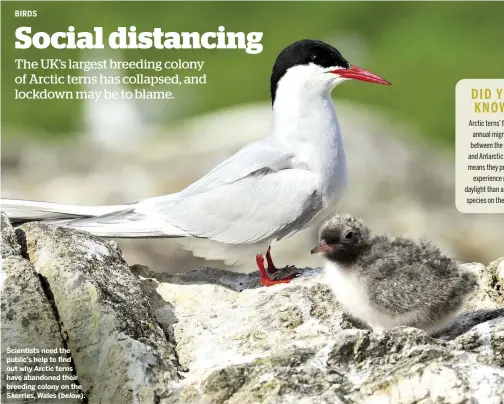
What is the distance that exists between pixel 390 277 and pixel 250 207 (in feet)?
3.48

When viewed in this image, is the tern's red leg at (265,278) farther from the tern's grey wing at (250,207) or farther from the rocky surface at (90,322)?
the rocky surface at (90,322)

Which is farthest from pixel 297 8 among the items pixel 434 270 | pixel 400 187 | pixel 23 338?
pixel 400 187

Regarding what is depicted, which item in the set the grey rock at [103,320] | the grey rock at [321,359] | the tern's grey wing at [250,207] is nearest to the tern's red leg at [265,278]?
the tern's grey wing at [250,207]

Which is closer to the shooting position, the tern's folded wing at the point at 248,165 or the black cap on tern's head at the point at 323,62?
the tern's folded wing at the point at 248,165

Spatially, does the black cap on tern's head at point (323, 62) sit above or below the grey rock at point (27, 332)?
above

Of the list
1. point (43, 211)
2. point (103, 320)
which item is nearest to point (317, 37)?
point (43, 211)

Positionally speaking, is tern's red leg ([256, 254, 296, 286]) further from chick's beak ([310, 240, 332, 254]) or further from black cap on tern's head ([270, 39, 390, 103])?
black cap on tern's head ([270, 39, 390, 103])

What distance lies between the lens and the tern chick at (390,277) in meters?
4.64

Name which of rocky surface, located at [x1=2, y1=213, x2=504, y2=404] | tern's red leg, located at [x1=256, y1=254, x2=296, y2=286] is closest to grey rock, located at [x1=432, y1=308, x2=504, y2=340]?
rocky surface, located at [x1=2, y1=213, x2=504, y2=404]

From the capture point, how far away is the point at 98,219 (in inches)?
215

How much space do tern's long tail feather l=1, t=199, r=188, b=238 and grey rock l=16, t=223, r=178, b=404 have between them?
0.45 meters

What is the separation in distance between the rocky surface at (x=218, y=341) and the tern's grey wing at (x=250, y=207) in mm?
458

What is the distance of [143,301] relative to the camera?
471 centimetres

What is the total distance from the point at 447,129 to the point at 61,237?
3655mm
